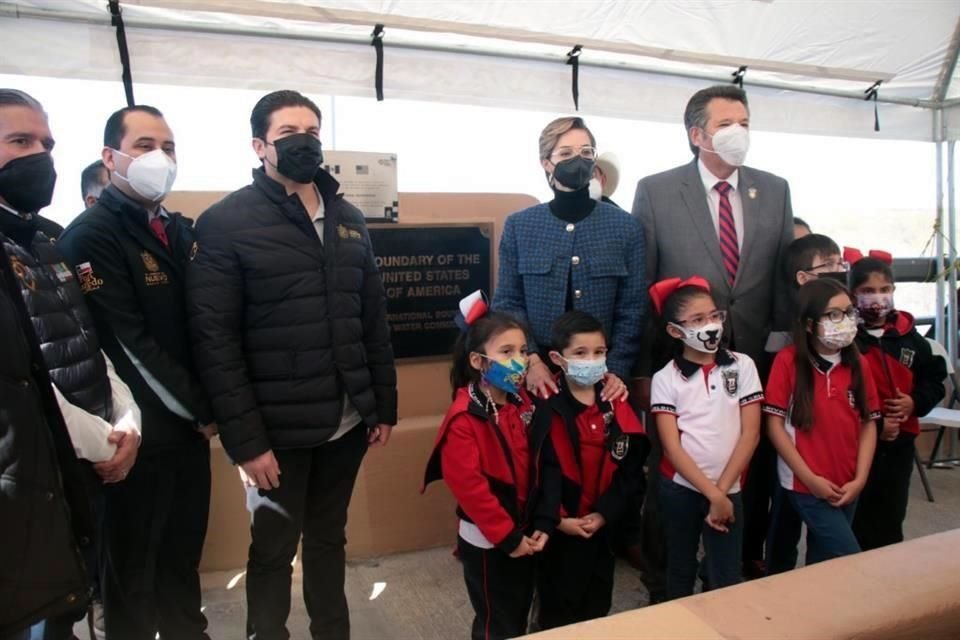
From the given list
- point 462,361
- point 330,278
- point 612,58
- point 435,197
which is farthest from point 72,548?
point 612,58

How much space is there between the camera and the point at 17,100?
1710mm

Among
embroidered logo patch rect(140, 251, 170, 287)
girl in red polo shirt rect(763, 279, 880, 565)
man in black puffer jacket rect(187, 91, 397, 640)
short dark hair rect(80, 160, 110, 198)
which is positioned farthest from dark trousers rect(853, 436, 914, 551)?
short dark hair rect(80, 160, 110, 198)

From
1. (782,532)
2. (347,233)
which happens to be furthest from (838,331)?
(347,233)

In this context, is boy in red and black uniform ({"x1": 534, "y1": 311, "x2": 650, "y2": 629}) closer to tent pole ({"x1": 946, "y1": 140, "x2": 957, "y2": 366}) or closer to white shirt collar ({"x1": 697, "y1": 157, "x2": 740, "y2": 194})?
white shirt collar ({"x1": 697, "y1": 157, "x2": 740, "y2": 194})

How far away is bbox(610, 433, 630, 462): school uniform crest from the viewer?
219 centimetres

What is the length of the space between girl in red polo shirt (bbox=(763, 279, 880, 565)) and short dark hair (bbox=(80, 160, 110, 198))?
2905 millimetres

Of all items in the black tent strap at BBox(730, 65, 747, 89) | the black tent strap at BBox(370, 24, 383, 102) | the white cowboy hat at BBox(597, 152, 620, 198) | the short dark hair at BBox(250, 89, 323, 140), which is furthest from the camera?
the black tent strap at BBox(730, 65, 747, 89)

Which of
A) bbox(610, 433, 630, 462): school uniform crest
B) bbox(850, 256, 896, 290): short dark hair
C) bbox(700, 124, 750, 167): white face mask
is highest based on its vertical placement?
bbox(700, 124, 750, 167): white face mask

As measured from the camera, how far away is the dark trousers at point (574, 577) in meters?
2.17

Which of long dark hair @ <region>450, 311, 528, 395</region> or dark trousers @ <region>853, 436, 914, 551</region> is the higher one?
long dark hair @ <region>450, 311, 528, 395</region>

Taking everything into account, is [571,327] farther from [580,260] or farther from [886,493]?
[886,493]

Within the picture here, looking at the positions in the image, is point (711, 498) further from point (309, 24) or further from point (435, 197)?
point (309, 24)

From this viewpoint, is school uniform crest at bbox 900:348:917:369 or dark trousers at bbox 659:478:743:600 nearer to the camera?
dark trousers at bbox 659:478:743:600

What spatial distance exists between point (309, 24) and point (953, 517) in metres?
4.06
